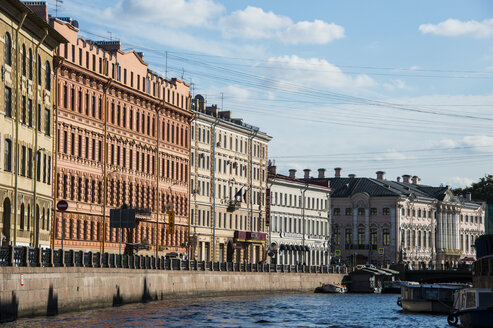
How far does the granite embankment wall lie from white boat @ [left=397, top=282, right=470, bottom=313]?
51.2 feet

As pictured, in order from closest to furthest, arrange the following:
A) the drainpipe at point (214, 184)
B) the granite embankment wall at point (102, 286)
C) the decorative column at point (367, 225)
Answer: the granite embankment wall at point (102, 286), the drainpipe at point (214, 184), the decorative column at point (367, 225)

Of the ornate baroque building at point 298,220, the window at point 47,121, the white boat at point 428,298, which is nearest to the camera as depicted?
the window at point 47,121

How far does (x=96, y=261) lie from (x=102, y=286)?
4.81 feet

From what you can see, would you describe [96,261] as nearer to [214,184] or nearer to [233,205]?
[214,184]

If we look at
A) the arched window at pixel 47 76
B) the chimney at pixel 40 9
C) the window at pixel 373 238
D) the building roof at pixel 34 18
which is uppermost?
the chimney at pixel 40 9

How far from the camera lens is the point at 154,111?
343 feet

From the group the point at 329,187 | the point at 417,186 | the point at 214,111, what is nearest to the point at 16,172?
the point at 214,111

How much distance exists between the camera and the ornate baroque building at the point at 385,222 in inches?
6457

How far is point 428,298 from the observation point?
77750mm

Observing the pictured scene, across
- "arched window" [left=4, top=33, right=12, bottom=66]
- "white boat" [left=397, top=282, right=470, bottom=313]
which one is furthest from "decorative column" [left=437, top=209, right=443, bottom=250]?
"arched window" [left=4, top=33, right=12, bottom=66]

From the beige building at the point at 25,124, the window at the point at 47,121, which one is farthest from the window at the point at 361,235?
the window at the point at 47,121

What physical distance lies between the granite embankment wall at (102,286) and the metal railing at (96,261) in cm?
43

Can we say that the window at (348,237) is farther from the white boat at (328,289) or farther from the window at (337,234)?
the white boat at (328,289)

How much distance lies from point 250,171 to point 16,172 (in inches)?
2639
